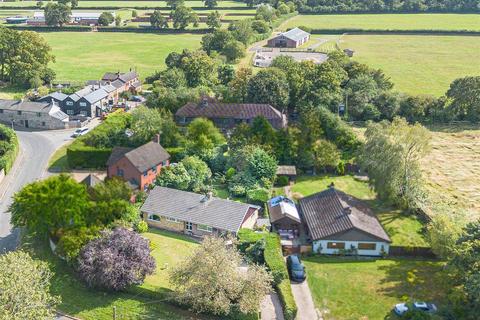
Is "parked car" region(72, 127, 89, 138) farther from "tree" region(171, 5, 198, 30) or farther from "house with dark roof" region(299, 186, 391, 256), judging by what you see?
"tree" region(171, 5, 198, 30)

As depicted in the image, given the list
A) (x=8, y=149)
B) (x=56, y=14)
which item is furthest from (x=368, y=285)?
(x=56, y=14)

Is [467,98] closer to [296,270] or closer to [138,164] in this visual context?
[296,270]

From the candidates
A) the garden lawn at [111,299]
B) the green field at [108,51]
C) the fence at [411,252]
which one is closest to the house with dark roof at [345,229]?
the fence at [411,252]

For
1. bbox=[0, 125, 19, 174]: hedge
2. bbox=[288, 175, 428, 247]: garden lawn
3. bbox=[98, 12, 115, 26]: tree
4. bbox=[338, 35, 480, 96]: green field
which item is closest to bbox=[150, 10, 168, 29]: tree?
bbox=[98, 12, 115, 26]: tree

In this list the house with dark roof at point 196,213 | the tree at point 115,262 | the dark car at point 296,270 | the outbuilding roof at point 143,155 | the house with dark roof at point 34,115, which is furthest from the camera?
the house with dark roof at point 34,115

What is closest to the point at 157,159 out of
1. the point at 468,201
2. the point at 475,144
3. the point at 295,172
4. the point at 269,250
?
the point at 295,172

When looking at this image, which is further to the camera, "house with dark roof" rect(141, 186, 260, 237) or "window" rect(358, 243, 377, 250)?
"house with dark roof" rect(141, 186, 260, 237)

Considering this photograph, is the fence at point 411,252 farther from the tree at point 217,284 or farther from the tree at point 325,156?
the tree at point 325,156
